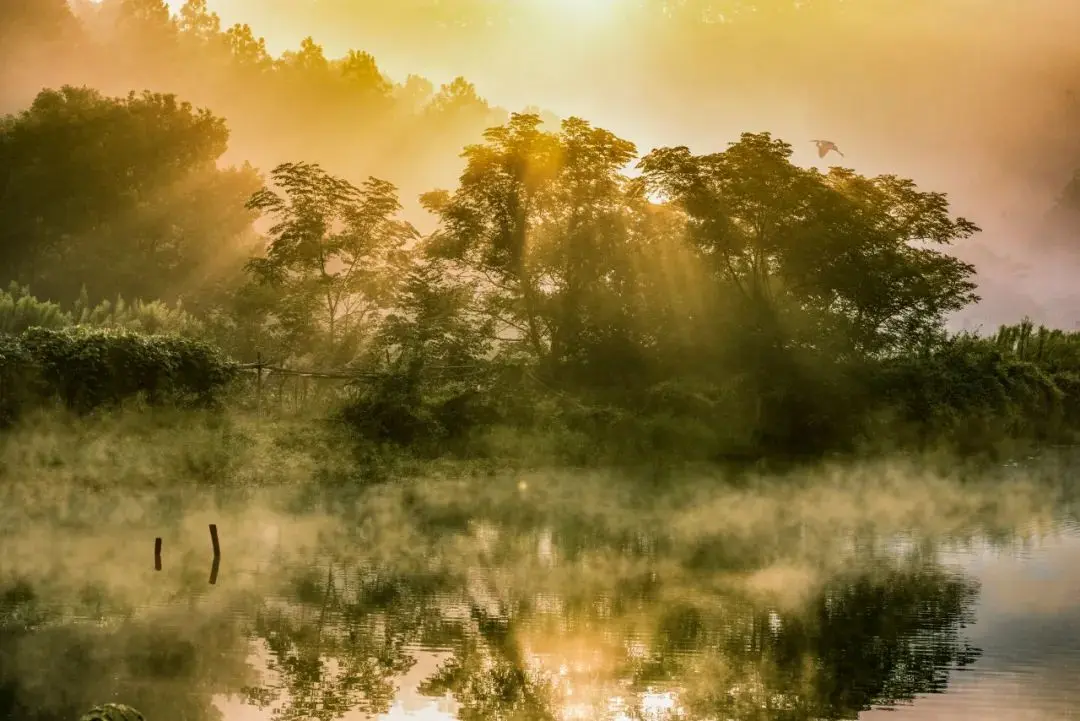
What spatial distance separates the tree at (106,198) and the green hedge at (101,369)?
2613cm

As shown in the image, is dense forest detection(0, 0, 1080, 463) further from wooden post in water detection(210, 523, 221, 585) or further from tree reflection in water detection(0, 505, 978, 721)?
tree reflection in water detection(0, 505, 978, 721)

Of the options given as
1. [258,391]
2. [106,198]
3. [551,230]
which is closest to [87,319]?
[106,198]

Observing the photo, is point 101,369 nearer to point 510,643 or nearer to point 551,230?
point 551,230

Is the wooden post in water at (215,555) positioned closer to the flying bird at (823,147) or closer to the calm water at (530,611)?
the calm water at (530,611)

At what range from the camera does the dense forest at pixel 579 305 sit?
129 feet

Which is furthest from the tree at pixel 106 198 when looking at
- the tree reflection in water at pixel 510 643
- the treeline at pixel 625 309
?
the tree reflection in water at pixel 510 643

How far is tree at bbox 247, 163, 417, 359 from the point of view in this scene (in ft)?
153

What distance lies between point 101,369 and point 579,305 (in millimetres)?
19603

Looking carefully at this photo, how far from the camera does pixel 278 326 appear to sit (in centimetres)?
4759

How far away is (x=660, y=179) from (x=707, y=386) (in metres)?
9.27

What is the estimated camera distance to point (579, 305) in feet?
147

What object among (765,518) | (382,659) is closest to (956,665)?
(382,659)

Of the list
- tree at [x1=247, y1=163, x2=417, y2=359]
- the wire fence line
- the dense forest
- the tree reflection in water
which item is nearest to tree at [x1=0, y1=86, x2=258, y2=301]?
the dense forest

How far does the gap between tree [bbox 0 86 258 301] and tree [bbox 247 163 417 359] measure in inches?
550
